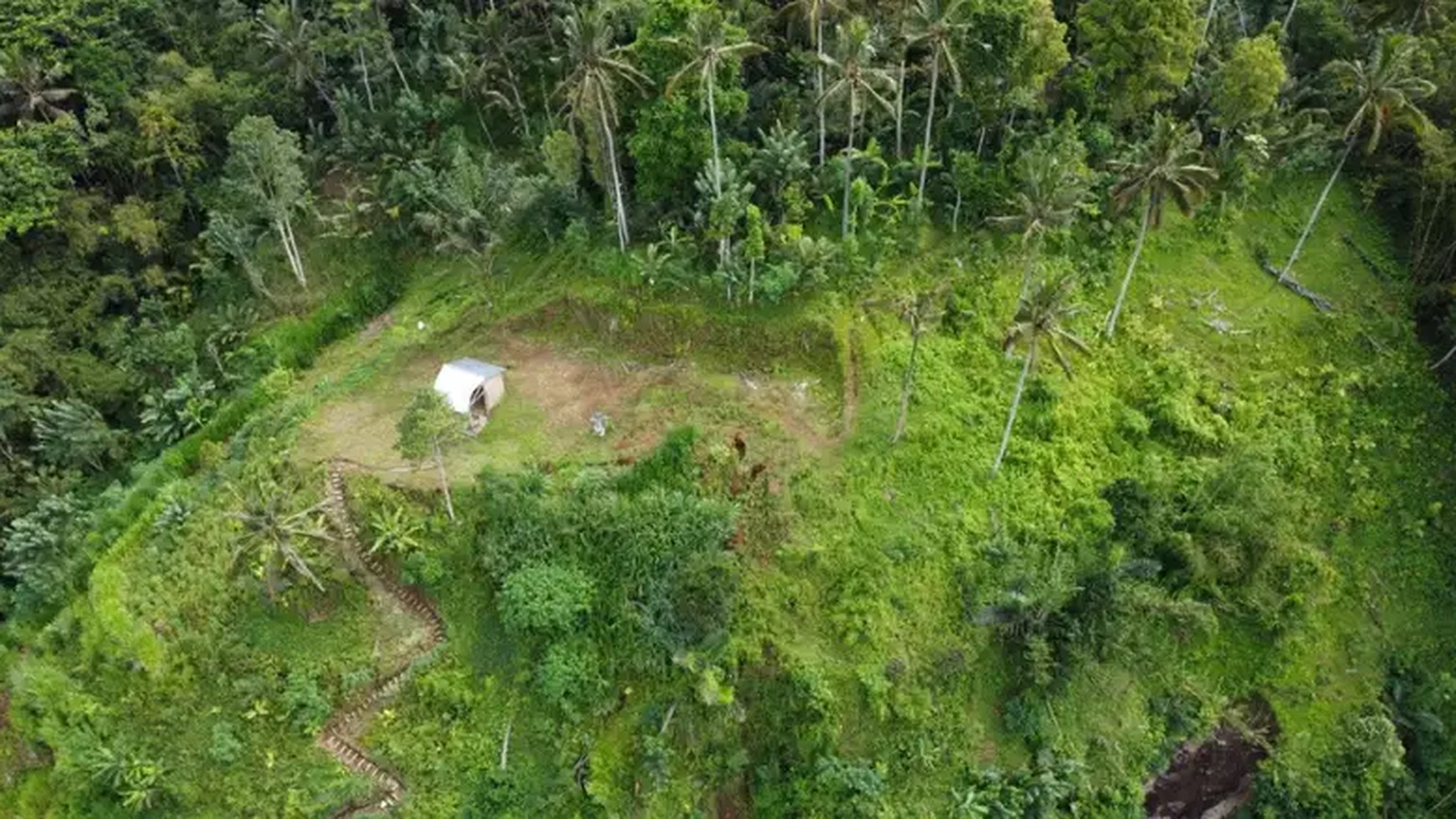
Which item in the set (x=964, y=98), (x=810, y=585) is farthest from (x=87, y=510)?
(x=964, y=98)

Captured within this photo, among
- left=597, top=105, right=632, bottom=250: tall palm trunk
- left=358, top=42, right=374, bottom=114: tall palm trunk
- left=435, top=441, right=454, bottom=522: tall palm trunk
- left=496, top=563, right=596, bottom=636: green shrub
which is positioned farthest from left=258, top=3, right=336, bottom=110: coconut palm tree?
left=496, top=563, right=596, bottom=636: green shrub

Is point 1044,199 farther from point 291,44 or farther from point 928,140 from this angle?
point 291,44

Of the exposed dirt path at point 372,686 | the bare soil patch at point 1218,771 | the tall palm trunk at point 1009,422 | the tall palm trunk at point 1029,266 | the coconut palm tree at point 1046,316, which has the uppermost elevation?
the coconut palm tree at point 1046,316

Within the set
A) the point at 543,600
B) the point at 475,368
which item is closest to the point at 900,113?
the point at 475,368

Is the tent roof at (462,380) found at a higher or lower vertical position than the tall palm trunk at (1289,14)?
lower

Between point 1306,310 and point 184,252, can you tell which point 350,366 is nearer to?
point 184,252

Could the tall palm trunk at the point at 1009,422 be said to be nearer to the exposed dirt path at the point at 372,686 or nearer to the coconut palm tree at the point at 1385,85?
the coconut palm tree at the point at 1385,85

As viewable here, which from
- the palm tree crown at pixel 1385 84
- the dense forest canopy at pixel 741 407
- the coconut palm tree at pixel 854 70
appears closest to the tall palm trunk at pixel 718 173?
the dense forest canopy at pixel 741 407

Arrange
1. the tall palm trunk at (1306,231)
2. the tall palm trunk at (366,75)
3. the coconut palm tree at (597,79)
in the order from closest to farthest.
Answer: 1. the coconut palm tree at (597,79)
2. the tall palm trunk at (1306,231)
3. the tall palm trunk at (366,75)

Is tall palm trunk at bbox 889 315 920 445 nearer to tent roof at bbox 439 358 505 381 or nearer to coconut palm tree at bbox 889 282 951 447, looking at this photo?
coconut palm tree at bbox 889 282 951 447
